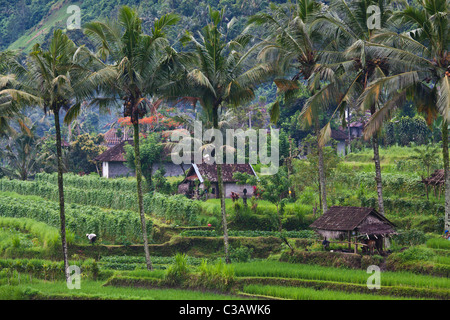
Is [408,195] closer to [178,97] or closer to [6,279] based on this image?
[178,97]

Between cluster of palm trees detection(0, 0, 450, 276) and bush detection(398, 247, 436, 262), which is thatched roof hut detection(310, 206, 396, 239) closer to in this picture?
bush detection(398, 247, 436, 262)

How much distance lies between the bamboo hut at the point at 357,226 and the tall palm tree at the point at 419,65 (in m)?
2.44

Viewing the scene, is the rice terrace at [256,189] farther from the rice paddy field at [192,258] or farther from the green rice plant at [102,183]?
the green rice plant at [102,183]

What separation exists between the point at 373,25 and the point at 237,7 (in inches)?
2093

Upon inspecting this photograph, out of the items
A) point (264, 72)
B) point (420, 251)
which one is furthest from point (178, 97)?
point (420, 251)

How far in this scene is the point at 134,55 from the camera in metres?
20.9

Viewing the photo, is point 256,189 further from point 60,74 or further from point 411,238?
point 60,74

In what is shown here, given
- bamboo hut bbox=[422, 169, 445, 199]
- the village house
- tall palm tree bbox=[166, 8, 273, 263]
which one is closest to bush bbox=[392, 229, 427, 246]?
bamboo hut bbox=[422, 169, 445, 199]

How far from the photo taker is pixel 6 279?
1992 cm

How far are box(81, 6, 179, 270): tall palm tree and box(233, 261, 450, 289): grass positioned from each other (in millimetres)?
3865

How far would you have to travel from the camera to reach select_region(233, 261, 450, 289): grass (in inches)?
657

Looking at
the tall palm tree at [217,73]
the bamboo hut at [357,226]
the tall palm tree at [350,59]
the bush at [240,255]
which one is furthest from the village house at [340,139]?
the bamboo hut at [357,226]

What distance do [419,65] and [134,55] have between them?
9676 millimetres

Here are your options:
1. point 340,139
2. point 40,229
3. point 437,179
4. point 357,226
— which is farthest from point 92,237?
point 340,139
